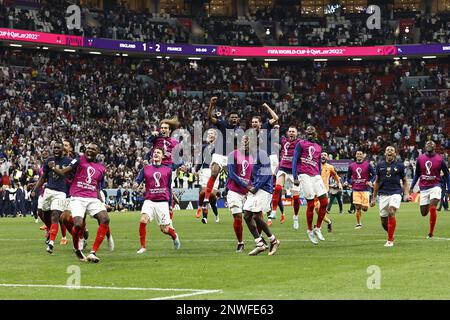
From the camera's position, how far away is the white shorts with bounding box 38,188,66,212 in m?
21.1

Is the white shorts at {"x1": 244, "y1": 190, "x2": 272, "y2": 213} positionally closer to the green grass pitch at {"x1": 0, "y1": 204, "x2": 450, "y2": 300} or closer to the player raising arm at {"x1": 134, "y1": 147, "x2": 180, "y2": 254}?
the green grass pitch at {"x1": 0, "y1": 204, "x2": 450, "y2": 300}

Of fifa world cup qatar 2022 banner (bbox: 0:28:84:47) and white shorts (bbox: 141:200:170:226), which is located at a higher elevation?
fifa world cup qatar 2022 banner (bbox: 0:28:84:47)

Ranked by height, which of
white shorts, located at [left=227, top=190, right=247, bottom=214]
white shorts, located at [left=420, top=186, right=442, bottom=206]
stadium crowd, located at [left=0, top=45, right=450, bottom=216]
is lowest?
white shorts, located at [left=420, top=186, right=442, bottom=206]

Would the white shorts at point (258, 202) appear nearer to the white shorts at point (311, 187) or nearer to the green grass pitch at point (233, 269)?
the green grass pitch at point (233, 269)

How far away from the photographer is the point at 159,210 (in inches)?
786

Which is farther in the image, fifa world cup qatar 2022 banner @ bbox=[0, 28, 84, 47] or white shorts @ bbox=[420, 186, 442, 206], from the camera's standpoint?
fifa world cup qatar 2022 banner @ bbox=[0, 28, 84, 47]

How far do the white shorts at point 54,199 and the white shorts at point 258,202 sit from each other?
473 cm

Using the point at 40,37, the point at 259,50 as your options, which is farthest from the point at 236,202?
the point at 259,50

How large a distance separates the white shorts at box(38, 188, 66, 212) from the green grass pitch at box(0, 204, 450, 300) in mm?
1059

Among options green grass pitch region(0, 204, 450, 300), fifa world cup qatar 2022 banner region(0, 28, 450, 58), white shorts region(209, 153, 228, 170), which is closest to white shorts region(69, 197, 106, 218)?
green grass pitch region(0, 204, 450, 300)

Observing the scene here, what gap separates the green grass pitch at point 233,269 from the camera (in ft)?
42.5

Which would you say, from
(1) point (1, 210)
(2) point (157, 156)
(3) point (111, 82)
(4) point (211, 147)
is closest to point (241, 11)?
(3) point (111, 82)

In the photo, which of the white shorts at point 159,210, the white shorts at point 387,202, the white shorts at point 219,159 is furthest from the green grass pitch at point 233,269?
the white shorts at point 219,159

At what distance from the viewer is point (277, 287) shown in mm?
13508
